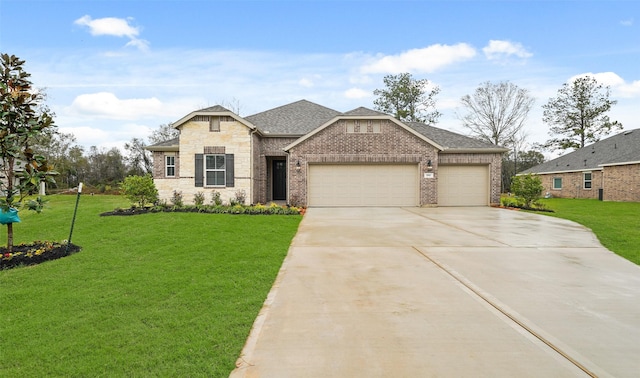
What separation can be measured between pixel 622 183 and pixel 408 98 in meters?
19.4

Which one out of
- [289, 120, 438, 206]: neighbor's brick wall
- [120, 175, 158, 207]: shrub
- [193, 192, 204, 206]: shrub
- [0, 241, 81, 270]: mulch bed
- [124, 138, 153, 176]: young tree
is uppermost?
[124, 138, 153, 176]: young tree

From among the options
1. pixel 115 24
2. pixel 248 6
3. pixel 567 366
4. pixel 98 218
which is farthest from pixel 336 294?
pixel 115 24

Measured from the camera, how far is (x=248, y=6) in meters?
13.6

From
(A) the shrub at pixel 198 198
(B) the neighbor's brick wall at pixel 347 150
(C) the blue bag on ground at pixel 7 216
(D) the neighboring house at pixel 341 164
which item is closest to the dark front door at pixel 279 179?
(D) the neighboring house at pixel 341 164

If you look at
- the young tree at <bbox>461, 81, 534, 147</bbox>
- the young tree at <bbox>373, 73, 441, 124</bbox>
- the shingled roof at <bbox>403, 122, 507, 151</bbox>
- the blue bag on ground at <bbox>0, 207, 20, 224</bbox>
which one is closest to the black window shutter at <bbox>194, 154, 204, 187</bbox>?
the blue bag on ground at <bbox>0, 207, 20, 224</bbox>

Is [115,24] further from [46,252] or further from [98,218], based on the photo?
[46,252]

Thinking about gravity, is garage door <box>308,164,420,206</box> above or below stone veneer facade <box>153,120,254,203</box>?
below

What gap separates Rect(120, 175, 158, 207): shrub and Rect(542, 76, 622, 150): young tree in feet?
134

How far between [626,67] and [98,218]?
2832 centimetres

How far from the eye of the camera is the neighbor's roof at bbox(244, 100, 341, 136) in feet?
62.7

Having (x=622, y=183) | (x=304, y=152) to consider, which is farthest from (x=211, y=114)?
(x=622, y=183)

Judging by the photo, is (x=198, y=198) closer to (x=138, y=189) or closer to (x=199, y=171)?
(x=199, y=171)

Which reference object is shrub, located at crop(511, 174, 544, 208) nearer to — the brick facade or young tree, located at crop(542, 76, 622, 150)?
the brick facade

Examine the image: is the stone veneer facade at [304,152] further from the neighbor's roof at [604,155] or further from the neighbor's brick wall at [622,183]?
the neighbor's roof at [604,155]
